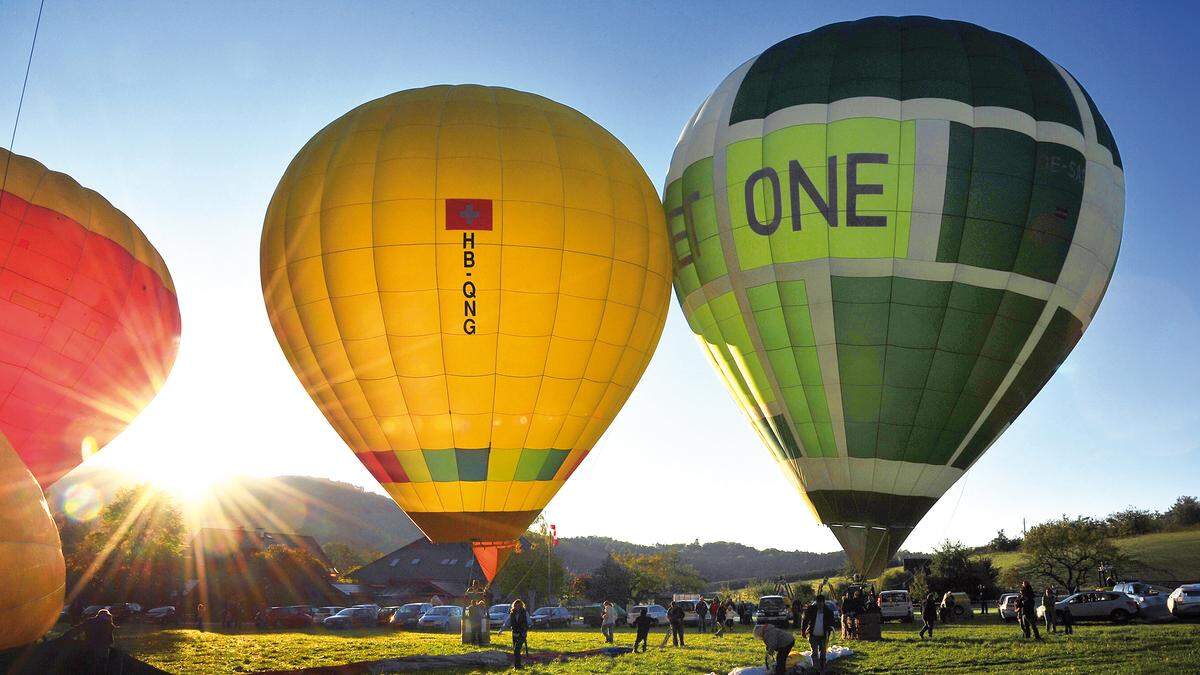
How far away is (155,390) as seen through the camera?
2084 centimetres

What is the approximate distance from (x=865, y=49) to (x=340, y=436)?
37.2 feet

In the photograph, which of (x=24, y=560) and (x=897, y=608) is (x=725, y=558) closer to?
(x=897, y=608)

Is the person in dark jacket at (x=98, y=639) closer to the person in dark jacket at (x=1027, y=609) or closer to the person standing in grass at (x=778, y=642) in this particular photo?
the person standing in grass at (x=778, y=642)

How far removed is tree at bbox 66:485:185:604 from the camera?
3359 centimetres

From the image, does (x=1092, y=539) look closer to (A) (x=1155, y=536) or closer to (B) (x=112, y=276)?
(A) (x=1155, y=536)

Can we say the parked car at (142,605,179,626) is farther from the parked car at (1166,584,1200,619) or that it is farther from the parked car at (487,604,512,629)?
the parked car at (1166,584,1200,619)

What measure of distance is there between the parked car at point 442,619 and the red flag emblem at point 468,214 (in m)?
15.4

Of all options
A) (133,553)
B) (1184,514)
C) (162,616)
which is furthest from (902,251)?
(1184,514)

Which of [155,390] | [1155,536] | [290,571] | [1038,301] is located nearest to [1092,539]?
[1155,536]

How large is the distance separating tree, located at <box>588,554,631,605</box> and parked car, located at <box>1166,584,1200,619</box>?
32378 millimetres

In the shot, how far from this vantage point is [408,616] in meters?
28.6

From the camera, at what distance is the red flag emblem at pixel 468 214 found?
14172mm

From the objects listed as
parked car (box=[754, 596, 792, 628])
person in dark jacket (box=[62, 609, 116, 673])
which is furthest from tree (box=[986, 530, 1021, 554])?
person in dark jacket (box=[62, 609, 116, 673])

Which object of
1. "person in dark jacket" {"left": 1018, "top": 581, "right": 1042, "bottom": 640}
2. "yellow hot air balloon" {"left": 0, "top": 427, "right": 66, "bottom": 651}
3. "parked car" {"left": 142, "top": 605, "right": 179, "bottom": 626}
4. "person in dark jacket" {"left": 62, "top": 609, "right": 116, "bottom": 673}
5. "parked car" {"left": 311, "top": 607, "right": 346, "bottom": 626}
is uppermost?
"yellow hot air balloon" {"left": 0, "top": 427, "right": 66, "bottom": 651}
